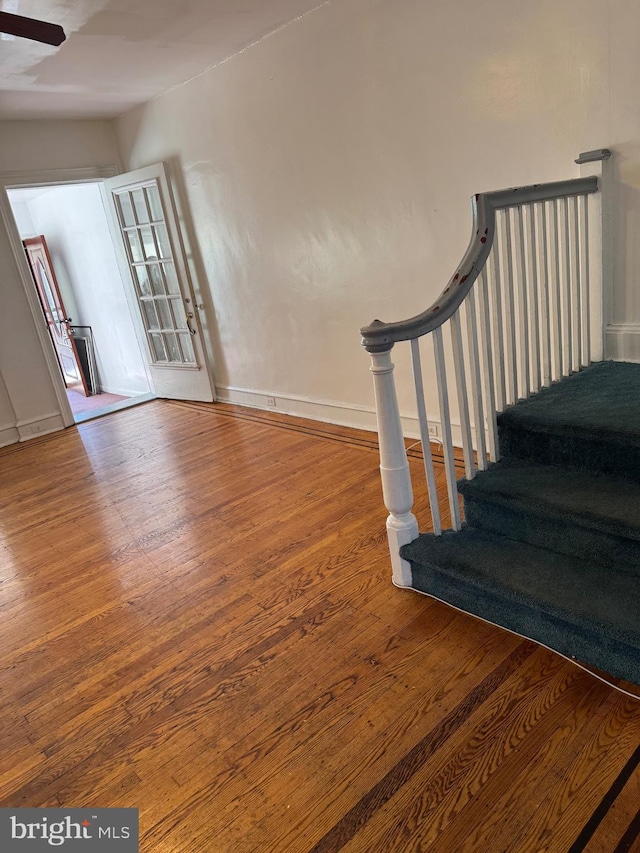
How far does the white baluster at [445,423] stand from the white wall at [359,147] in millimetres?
1132

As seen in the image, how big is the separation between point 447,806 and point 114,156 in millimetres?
5974

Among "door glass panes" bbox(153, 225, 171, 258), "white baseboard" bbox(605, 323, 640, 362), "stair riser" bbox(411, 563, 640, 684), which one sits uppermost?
"door glass panes" bbox(153, 225, 171, 258)

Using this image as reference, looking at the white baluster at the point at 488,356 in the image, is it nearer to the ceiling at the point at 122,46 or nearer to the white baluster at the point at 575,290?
the white baluster at the point at 575,290

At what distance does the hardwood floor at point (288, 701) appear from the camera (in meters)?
1.46

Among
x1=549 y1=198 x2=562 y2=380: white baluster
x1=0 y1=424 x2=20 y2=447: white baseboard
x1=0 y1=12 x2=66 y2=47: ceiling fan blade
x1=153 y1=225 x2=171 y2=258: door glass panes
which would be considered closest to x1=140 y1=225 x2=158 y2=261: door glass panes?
x1=153 y1=225 x2=171 y2=258: door glass panes

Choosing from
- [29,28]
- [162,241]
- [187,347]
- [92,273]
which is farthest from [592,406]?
[92,273]

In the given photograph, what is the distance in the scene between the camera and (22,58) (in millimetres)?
3498

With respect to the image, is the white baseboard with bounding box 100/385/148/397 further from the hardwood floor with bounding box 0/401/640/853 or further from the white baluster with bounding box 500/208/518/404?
the white baluster with bounding box 500/208/518/404

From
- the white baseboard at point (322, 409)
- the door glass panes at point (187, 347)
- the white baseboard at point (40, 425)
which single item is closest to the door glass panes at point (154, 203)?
the door glass panes at point (187, 347)

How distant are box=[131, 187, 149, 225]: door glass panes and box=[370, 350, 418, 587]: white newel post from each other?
13.4ft

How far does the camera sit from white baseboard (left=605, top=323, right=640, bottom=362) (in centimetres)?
265

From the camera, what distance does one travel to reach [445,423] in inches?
87.1

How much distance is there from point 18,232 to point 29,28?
3008mm

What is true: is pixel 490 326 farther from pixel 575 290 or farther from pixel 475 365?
pixel 575 290
